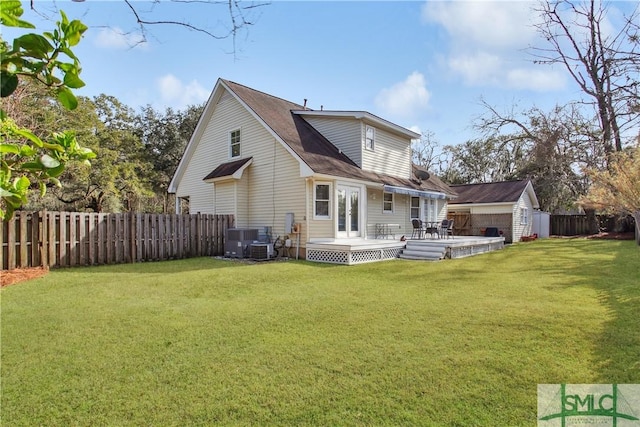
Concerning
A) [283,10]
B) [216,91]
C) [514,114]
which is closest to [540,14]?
[514,114]

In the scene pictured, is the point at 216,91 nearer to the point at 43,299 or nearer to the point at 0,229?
the point at 0,229

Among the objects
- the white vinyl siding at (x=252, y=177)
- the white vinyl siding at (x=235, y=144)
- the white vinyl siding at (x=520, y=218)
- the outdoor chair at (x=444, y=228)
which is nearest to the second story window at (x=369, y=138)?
the white vinyl siding at (x=252, y=177)

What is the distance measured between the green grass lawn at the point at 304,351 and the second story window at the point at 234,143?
31.2ft

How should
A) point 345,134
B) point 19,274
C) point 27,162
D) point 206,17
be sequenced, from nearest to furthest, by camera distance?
point 27,162, point 206,17, point 19,274, point 345,134

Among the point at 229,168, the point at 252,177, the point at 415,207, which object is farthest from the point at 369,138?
the point at 229,168

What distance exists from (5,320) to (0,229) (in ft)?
15.0

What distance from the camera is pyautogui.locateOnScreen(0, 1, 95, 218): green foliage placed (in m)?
1.01

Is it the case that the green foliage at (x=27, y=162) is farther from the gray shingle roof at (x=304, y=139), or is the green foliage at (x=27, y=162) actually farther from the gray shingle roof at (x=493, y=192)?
the gray shingle roof at (x=493, y=192)

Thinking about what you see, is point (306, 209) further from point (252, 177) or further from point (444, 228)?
point (444, 228)

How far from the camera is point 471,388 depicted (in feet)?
10.4

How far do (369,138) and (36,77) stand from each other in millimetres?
15574

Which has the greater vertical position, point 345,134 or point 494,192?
point 345,134

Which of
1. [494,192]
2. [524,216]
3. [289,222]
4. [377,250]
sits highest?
[494,192]

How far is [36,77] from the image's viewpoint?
1.12m
